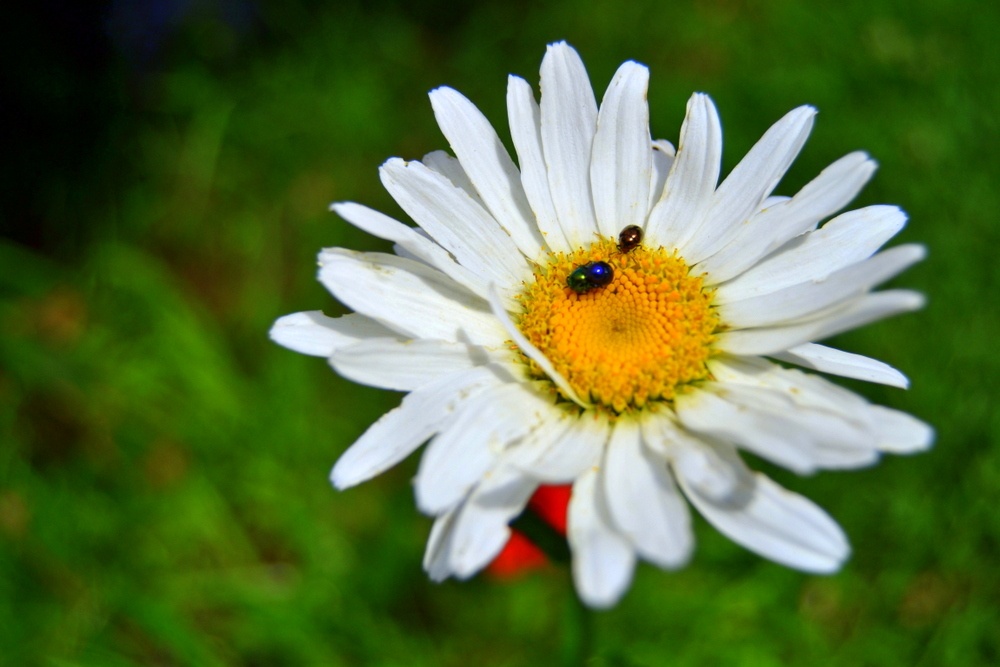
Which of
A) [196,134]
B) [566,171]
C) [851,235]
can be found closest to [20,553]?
[196,134]

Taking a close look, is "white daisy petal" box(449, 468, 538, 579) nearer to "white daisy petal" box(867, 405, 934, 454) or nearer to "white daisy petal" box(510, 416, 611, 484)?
"white daisy petal" box(510, 416, 611, 484)

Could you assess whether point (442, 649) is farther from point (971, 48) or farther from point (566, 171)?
point (971, 48)

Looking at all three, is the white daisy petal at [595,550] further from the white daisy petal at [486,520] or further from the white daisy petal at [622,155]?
the white daisy petal at [622,155]

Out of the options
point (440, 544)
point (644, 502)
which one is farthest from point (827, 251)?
point (440, 544)

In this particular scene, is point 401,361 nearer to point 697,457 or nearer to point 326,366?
point 697,457

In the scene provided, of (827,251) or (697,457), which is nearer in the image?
(697,457)

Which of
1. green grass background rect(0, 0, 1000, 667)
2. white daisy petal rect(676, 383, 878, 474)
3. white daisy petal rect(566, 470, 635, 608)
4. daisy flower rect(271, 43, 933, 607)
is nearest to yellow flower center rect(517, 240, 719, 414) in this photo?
daisy flower rect(271, 43, 933, 607)
